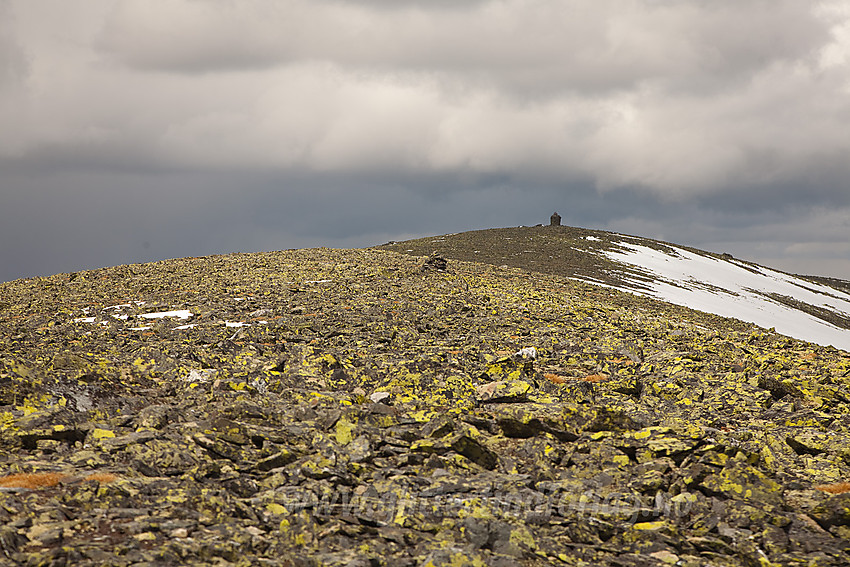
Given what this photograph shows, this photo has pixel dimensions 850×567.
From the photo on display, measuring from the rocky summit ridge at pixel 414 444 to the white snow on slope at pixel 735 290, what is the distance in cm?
3368

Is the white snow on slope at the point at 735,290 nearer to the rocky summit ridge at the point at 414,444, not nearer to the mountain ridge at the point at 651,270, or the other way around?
the mountain ridge at the point at 651,270

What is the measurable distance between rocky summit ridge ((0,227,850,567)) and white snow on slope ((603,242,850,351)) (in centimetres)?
3368

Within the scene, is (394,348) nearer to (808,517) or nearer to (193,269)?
(808,517)

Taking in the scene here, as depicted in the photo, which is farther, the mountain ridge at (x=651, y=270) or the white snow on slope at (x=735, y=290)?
the mountain ridge at (x=651, y=270)

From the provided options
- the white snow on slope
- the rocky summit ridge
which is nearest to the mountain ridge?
the white snow on slope

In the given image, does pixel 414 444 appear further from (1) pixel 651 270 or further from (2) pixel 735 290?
(2) pixel 735 290

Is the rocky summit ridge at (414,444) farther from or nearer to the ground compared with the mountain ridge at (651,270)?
nearer to the ground

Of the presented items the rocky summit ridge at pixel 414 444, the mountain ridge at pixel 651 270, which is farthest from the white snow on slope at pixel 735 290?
the rocky summit ridge at pixel 414 444

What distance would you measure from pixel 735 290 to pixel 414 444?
68.2 metres

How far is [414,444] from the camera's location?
12258mm

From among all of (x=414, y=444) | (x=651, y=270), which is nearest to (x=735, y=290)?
(x=651, y=270)

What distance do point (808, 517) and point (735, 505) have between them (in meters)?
1.33

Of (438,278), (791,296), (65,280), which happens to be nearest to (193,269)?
(65,280)

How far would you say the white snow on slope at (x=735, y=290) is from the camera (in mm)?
53562
